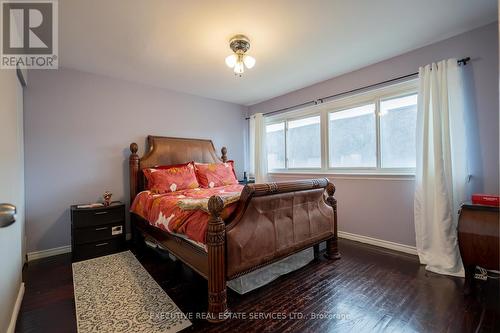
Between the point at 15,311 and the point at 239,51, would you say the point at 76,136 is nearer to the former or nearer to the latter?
the point at 15,311

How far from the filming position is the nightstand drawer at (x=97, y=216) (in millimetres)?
2611

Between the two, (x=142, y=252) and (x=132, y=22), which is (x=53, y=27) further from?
(x=142, y=252)

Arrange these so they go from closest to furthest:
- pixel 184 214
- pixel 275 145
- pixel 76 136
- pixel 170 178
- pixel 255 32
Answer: pixel 184 214 < pixel 255 32 < pixel 76 136 < pixel 170 178 < pixel 275 145

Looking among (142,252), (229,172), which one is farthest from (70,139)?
(229,172)

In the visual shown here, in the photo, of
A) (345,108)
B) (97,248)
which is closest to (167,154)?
(97,248)

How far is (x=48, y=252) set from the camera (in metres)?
2.75

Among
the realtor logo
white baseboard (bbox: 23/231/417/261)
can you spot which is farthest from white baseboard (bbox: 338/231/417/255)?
the realtor logo

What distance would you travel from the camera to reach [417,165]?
247cm

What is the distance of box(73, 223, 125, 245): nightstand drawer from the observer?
261 cm

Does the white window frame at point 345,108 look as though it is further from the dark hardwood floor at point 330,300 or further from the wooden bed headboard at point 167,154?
the wooden bed headboard at point 167,154

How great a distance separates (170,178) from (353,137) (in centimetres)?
272

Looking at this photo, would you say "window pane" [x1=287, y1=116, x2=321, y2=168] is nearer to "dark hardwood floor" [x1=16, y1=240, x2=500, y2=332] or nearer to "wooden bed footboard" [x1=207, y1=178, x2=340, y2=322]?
"wooden bed footboard" [x1=207, y1=178, x2=340, y2=322]

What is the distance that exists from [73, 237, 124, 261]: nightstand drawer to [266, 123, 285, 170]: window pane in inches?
114

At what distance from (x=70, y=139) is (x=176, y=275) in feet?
7.53
